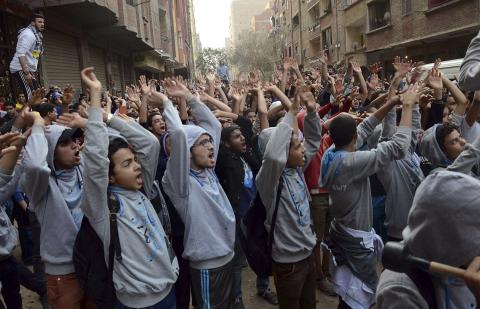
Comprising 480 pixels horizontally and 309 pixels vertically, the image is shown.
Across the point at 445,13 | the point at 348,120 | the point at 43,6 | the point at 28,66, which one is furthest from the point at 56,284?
the point at 445,13

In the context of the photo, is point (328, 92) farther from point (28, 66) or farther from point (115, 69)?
point (115, 69)

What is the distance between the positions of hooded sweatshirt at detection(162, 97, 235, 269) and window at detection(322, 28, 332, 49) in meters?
32.7

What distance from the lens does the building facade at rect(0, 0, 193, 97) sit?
1011 centimetres

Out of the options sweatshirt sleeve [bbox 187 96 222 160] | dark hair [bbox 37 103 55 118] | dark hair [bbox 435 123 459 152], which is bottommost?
dark hair [bbox 435 123 459 152]

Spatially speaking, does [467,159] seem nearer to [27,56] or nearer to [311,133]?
[311,133]

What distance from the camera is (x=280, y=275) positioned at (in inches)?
123

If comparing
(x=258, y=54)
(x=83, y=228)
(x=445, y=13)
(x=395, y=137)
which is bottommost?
A: (x=83, y=228)

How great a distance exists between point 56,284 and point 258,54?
6015 centimetres

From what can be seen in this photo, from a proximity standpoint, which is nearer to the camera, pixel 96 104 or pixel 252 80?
pixel 96 104

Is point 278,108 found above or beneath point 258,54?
beneath

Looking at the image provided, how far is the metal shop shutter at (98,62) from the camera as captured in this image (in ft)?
51.8

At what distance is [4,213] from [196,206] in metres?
1.60

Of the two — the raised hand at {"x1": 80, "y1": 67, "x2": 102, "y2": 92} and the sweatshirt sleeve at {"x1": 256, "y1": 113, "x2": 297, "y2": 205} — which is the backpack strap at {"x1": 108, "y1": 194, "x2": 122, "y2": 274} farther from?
the sweatshirt sleeve at {"x1": 256, "y1": 113, "x2": 297, "y2": 205}

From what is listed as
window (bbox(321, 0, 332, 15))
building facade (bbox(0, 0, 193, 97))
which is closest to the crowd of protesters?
building facade (bbox(0, 0, 193, 97))
